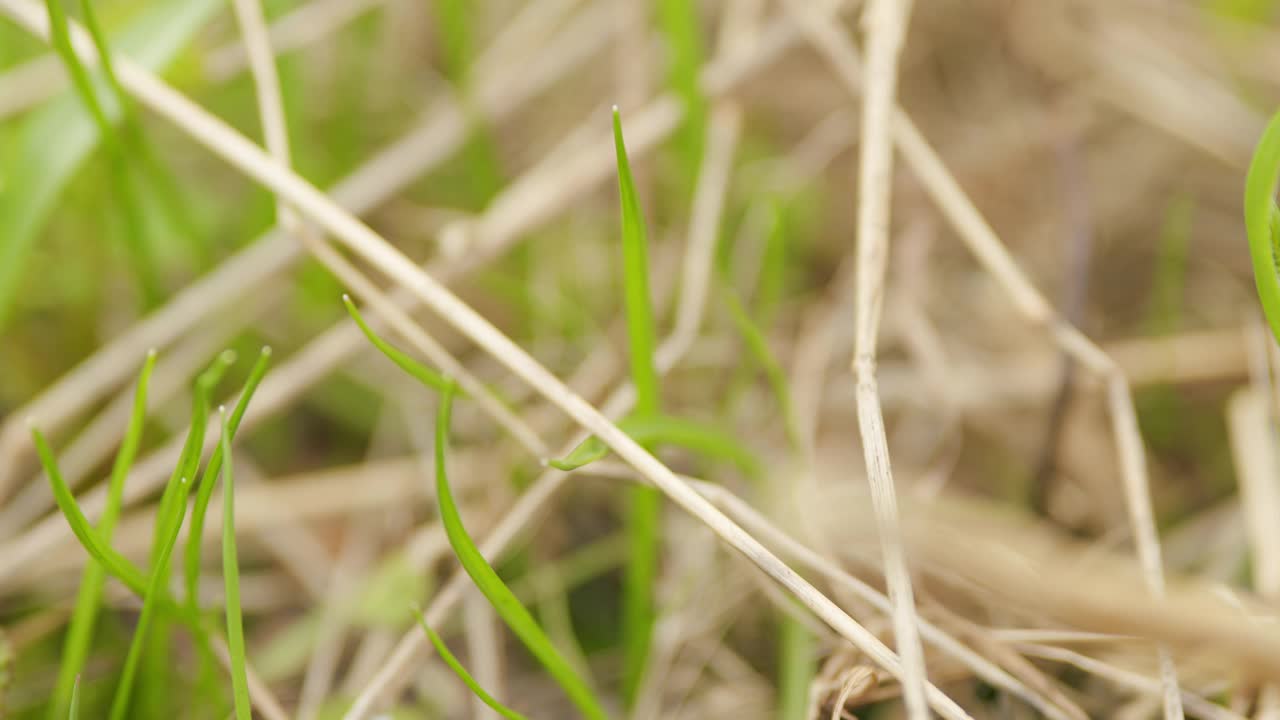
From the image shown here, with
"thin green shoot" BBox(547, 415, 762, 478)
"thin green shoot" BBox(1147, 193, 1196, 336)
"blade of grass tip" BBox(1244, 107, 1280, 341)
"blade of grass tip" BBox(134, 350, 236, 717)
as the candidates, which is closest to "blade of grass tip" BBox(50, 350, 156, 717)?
"blade of grass tip" BBox(134, 350, 236, 717)

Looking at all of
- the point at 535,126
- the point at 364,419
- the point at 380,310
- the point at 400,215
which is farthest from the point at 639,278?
the point at 535,126

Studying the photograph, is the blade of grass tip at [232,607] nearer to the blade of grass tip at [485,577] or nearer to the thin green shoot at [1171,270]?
the blade of grass tip at [485,577]

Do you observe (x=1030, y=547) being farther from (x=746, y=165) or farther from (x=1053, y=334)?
(x=746, y=165)

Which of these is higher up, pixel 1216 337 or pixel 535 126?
pixel 535 126

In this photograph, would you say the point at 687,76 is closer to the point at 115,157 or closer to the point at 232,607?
the point at 115,157

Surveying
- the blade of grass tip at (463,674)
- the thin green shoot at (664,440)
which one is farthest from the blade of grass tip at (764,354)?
the blade of grass tip at (463,674)

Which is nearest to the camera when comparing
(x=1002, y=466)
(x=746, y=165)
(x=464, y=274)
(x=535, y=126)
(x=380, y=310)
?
(x=380, y=310)
